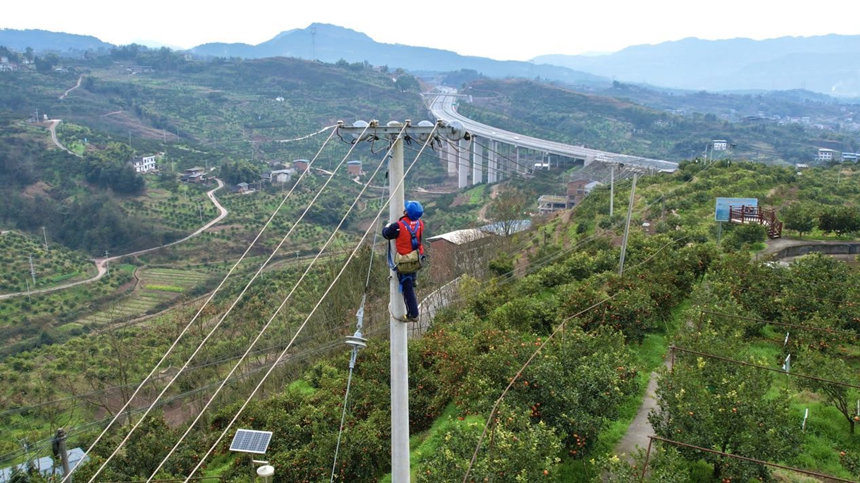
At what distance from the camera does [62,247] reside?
161ft

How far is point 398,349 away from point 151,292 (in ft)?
134

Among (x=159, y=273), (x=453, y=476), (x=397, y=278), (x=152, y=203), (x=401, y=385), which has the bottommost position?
(x=159, y=273)

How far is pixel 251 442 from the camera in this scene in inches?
→ 382

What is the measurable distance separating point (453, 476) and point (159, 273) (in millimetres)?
43649

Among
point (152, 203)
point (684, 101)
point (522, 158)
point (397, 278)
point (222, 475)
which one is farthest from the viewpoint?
point (684, 101)

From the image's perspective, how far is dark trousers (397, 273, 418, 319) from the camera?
6258 mm

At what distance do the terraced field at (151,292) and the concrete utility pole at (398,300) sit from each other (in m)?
34.0

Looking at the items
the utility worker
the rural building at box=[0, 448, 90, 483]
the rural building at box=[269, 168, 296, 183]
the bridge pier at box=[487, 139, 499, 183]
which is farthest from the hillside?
the bridge pier at box=[487, 139, 499, 183]

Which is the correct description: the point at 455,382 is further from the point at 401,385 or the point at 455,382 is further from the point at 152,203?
the point at 152,203

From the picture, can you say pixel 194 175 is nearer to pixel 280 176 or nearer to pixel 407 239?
pixel 280 176

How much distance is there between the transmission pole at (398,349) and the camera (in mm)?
6277

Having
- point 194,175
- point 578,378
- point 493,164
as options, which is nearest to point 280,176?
point 194,175

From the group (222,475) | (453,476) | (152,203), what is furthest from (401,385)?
(152,203)

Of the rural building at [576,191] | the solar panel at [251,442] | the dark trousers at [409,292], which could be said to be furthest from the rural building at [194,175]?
the dark trousers at [409,292]
